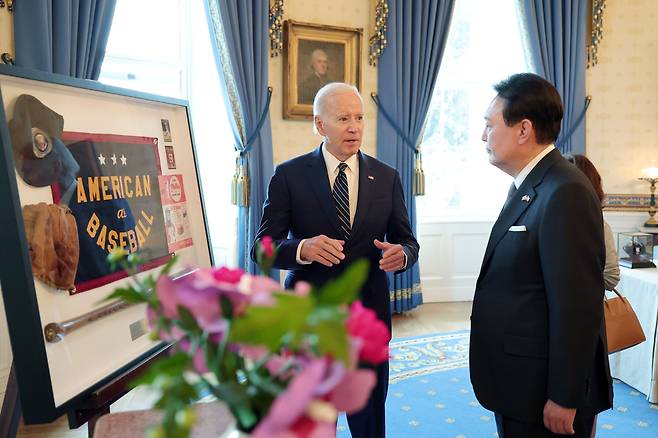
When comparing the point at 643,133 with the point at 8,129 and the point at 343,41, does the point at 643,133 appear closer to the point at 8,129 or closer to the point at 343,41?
the point at 343,41

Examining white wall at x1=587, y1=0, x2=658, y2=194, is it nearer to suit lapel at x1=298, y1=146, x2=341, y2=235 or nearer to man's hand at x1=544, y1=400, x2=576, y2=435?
suit lapel at x1=298, y1=146, x2=341, y2=235

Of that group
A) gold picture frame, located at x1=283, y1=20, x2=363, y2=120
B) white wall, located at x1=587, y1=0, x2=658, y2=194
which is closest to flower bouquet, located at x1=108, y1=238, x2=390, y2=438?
gold picture frame, located at x1=283, y1=20, x2=363, y2=120

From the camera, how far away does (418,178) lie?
5309mm

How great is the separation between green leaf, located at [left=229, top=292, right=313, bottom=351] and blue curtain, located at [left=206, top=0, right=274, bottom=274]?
4194 millimetres

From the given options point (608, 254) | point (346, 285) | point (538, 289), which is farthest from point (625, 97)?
point (346, 285)

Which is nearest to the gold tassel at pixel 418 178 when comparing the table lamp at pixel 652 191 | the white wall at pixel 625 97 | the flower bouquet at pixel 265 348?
the white wall at pixel 625 97

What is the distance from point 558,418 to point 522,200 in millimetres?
631

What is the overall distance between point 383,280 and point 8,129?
1.46 metres

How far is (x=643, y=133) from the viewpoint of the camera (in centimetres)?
598

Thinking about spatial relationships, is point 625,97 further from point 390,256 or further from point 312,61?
point 390,256

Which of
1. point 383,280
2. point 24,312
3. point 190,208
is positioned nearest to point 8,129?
point 24,312

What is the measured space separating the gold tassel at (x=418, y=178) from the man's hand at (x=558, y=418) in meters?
3.90

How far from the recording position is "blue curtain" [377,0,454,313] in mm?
5133

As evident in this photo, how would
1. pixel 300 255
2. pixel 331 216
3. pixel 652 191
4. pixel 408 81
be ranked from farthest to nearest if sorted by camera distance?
pixel 652 191 → pixel 408 81 → pixel 331 216 → pixel 300 255
